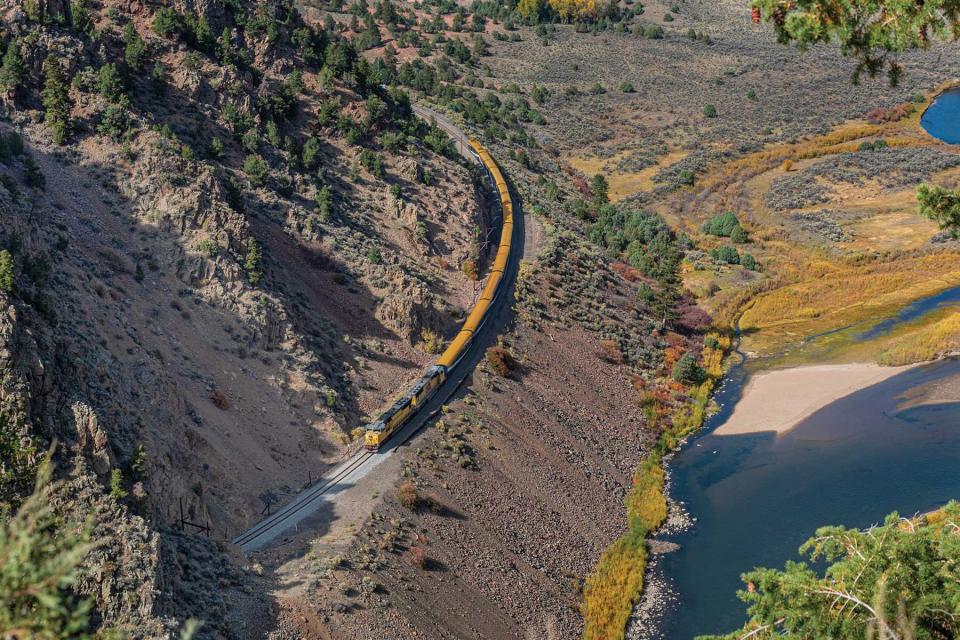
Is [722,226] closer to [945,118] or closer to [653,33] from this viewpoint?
[945,118]

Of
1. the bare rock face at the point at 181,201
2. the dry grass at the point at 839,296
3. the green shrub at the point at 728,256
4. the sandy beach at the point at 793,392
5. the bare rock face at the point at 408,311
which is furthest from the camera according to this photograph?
the green shrub at the point at 728,256

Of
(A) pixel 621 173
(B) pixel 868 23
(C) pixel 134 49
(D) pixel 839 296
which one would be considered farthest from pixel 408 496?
(A) pixel 621 173

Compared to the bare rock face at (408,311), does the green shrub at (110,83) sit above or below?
above

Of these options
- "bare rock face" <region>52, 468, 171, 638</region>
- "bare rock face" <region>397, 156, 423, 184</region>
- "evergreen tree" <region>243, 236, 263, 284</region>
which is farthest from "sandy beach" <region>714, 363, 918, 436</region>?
"bare rock face" <region>52, 468, 171, 638</region>

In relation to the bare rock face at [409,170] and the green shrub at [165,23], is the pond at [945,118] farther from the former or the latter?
the green shrub at [165,23]

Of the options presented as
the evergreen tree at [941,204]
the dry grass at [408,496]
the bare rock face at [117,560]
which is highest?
the evergreen tree at [941,204]

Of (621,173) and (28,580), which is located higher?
(621,173)

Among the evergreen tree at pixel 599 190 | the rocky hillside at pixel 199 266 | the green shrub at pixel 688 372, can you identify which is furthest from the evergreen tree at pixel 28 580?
the evergreen tree at pixel 599 190
